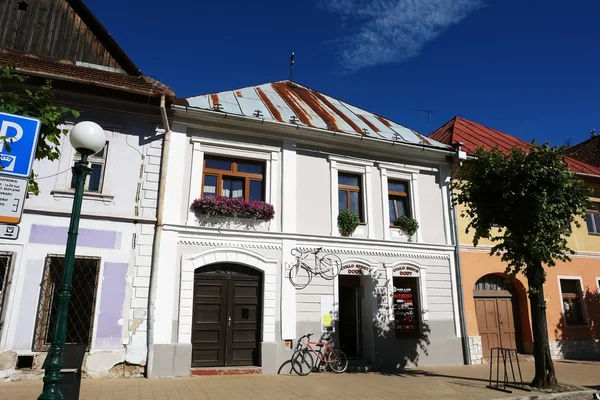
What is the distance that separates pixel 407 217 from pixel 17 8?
501 inches

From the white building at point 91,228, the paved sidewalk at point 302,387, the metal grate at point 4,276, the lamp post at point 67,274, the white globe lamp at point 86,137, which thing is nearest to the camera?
the lamp post at point 67,274

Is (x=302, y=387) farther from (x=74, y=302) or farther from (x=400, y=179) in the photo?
(x=400, y=179)

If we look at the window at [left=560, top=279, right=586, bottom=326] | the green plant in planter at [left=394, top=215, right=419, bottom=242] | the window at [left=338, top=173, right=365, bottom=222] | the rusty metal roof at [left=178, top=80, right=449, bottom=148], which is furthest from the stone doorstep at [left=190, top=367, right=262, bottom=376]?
the window at [left=560, top=279, right=586, bottom=326]

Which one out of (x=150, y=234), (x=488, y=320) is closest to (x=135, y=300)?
(x=150, y=234)

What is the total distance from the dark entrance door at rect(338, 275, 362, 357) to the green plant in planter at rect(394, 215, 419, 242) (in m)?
2.12

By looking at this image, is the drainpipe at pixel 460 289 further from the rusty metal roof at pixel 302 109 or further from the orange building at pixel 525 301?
the rusty metal roof at pixel 302 109

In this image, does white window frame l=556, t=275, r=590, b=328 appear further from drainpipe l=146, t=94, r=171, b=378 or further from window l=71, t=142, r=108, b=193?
window l=71, t=142, r=108, b=193

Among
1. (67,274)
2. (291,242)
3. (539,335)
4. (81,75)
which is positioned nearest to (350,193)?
(291,242)

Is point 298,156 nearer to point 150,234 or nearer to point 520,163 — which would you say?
point 150,234

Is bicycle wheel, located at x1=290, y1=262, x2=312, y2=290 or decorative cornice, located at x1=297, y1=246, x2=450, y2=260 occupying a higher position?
decorative cornice, located at x1=297, y1=246, x2=450, y2=260

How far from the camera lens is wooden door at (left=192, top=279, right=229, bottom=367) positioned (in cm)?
1057

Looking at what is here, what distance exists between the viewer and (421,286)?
13.1 m

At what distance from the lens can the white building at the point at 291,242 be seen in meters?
10.8

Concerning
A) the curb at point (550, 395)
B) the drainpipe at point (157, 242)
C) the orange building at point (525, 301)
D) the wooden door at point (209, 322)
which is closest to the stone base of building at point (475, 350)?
the orange building at point (525, 301)
